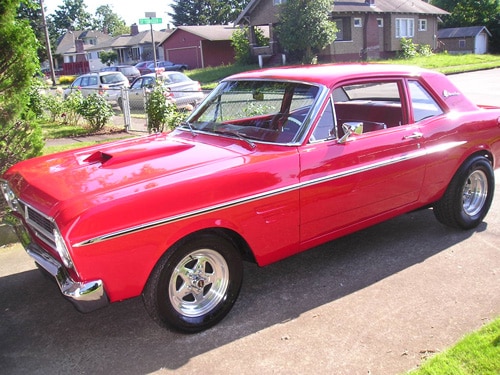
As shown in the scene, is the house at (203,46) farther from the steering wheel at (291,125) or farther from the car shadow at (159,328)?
the steering wheel at (291,125)

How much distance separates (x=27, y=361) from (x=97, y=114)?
32.9ft

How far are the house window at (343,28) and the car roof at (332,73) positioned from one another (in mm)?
31546

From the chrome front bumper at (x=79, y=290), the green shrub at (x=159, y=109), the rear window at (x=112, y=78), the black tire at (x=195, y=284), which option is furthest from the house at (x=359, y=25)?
the chrome front bumper at (x=79, y=290)

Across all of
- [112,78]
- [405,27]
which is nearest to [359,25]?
[405,27]

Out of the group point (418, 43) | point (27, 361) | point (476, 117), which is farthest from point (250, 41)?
point (27, 361)

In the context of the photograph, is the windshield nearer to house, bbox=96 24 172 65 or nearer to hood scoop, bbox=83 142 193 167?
hood scoop, bbox=83 142 193 167

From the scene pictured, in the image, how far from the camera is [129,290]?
3.11m

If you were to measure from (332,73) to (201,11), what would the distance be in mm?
73481

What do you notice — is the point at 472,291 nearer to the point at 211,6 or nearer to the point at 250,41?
the point at 250,41

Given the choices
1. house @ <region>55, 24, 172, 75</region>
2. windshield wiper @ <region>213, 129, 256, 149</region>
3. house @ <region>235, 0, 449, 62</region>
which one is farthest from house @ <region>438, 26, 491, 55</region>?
windshield wiper @ <region>213, 129, 256, 149</region>

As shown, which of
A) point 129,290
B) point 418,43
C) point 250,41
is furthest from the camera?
point 418,43

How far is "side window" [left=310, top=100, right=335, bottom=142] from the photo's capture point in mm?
3920

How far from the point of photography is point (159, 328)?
3.58 meters

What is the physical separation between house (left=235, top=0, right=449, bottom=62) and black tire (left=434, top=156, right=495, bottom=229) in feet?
97.2
